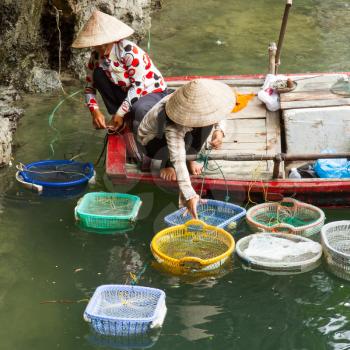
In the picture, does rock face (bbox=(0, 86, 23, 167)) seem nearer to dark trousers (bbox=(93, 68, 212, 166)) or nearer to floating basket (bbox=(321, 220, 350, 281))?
dark trousers (bbox=(93, 68, 212, 166))

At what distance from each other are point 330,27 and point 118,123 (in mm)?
5783

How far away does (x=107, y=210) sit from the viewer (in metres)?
5.97

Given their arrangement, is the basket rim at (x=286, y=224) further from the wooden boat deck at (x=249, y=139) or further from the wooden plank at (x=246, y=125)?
the wooden plank at (x=246, y=125)

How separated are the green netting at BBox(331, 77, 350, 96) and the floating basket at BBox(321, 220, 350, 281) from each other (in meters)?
1.74

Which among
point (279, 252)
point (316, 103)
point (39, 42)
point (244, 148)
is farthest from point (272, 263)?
point (39, 42)

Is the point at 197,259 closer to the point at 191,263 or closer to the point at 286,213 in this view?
the point at 191,263

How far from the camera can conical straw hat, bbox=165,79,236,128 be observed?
16.7 feet

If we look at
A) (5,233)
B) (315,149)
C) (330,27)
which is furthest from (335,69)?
(5,233)

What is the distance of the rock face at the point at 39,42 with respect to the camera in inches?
329

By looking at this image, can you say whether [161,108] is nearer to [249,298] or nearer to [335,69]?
[249,298]

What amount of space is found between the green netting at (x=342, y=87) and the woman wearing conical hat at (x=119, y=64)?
1.79 m

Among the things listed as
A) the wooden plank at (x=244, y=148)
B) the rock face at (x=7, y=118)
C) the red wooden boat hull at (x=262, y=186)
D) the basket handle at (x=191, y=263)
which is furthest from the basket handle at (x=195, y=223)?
the rock face at (x=7, y=118)

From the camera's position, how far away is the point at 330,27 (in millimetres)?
10695

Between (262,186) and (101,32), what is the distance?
194cm
